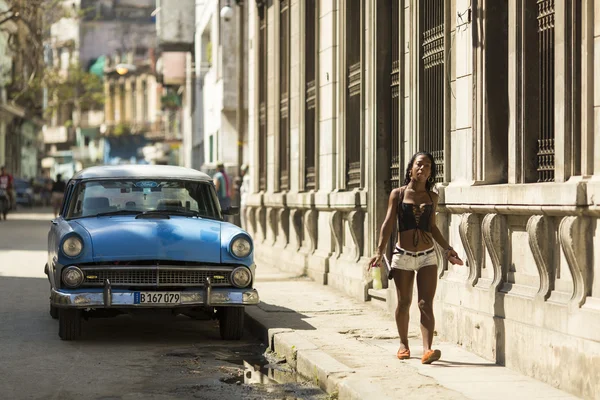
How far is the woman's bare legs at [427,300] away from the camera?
986 centimetres

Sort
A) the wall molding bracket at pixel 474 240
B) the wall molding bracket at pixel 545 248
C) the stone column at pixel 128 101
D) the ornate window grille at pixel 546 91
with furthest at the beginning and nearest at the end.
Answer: the stone column at pixel 128 101 < the wall molding bracket at pixel 474 240 < the ornate window grille at pixel 546 91 < the wall molding bracket at pixel 545 248

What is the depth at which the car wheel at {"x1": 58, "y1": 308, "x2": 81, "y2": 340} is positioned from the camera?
1192 cm

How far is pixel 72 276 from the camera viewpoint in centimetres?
1150

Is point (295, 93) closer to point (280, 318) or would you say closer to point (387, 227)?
point (280, 318)

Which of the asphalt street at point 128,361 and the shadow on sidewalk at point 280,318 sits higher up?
the shadow on sidewalk at point 280,318

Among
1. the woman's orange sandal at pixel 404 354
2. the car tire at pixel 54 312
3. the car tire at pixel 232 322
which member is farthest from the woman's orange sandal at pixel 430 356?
the car tire at pixel 54 312

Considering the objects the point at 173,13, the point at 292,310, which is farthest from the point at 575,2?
the point at 173,13

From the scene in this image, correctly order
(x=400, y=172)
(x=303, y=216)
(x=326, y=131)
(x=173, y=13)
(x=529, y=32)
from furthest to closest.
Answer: (x=173, y=13) → (x=303, y=216) → (x=326, y=131) → (x=400, y=172) → (x=529, y=32)

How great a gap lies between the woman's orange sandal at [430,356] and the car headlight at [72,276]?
3473 millimetres

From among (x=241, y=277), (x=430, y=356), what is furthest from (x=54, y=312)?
(x=430, y=356)

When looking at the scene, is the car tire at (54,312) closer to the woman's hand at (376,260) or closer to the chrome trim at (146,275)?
the chrome trim at (146,275)

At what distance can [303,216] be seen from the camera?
19.4 meters

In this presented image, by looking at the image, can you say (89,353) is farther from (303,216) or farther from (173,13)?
(173,13)

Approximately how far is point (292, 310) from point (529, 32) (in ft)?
17.0
